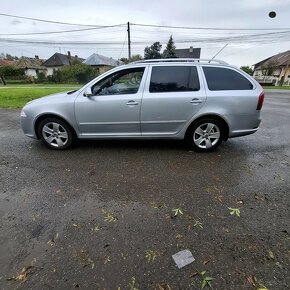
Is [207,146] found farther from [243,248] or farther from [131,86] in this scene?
[243,248]

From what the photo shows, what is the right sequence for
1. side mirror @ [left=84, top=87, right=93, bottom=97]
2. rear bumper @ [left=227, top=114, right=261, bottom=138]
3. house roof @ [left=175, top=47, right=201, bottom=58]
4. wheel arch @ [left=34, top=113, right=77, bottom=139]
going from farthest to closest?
house roof @ [left=175, top=47, right=201, bottom=58]
wheel arch @ [left=34, top=113, right=77, bottom=139]
rear bumper @ [left=227, top=114, right=261, bottom=138]
side mirror @ [left=84, top=87, right=93, bottom=97]

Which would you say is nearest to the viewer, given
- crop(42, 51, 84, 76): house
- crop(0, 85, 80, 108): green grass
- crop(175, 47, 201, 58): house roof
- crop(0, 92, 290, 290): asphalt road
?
crop(0, 92, 290, 290): asphalt road

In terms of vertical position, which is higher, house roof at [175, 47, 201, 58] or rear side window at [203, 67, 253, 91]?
house roof at [175, 47, 201, 58]

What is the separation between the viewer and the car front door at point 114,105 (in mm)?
4641

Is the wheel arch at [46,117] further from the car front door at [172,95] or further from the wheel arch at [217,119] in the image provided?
the wheel arch at [217,119]

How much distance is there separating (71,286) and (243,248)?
170 cm

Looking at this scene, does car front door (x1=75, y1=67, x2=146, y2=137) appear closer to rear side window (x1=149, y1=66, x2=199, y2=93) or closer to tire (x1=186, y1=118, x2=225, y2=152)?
rear side window (x1=149, y1=66, x2=199, y2=93)

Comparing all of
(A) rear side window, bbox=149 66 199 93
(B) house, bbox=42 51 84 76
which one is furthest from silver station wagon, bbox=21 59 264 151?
(B) house, bbox=42 51 84 76

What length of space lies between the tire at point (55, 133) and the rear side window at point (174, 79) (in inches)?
77.5

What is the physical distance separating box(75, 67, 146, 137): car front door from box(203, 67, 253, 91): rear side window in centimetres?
132

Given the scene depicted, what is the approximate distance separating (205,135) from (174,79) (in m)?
1.31

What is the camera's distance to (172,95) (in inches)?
180

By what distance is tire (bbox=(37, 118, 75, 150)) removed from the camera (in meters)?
4.86

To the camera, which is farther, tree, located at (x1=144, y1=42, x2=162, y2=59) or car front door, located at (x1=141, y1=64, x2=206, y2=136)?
tree, located at (x1=144, y1=42, x2=162, y2=59)
